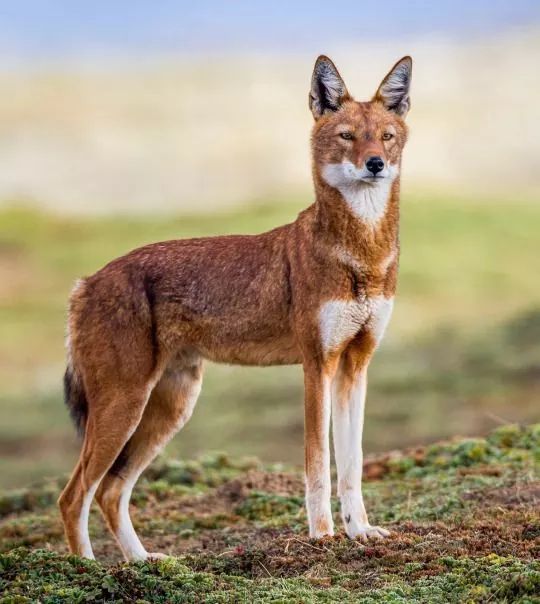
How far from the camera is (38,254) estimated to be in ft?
122

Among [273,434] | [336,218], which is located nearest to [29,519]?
[336,218]

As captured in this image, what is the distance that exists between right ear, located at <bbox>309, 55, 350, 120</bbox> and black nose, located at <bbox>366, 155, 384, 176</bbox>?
78 centimetres

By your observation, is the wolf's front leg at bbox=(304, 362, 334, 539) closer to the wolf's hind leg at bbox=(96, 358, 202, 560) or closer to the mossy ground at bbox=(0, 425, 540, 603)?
the mossy ground at bbox=(0, 425, 540, 603)

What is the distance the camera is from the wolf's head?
8.84 metres

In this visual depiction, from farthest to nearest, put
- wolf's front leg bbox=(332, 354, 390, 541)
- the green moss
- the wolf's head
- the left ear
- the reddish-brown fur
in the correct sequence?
the green moss, the left ear, wolf's front leg bbox=(332, 354, 390, 541), the reddish-brown fur, the wolf's head

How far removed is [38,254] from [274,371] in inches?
493

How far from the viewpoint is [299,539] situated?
29.1ft

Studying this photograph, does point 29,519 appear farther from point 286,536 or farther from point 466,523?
point 466,523

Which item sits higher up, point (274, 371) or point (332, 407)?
point (332, 407)

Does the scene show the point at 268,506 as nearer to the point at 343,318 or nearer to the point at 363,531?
the point at 363,531

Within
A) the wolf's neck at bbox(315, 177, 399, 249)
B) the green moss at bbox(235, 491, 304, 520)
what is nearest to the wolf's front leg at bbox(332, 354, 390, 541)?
the wolf's neck at bbox(315, 177, 399, 249)

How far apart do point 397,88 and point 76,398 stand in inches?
152

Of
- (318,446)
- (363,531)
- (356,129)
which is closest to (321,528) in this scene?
(363,531)

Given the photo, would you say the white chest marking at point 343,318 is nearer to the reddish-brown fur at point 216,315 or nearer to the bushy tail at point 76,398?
the reddish-brown fur at point 216,315
